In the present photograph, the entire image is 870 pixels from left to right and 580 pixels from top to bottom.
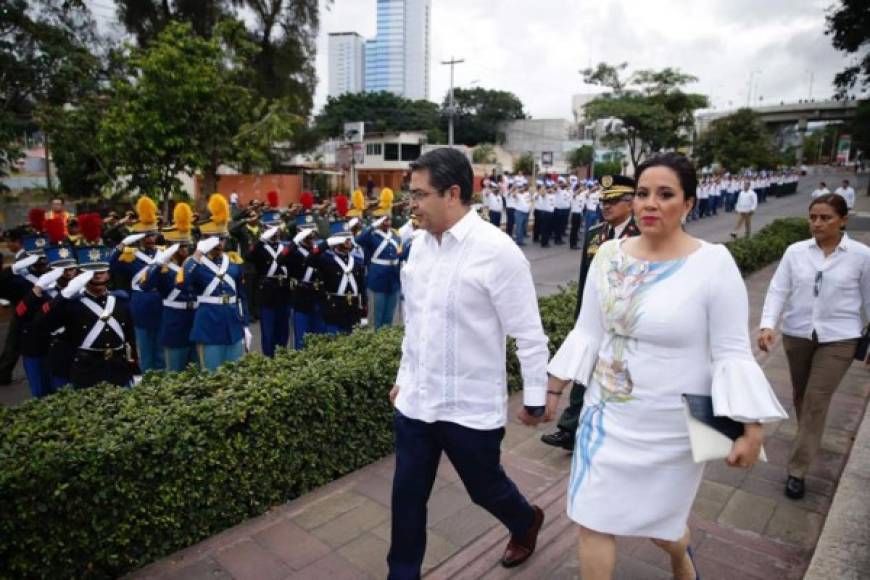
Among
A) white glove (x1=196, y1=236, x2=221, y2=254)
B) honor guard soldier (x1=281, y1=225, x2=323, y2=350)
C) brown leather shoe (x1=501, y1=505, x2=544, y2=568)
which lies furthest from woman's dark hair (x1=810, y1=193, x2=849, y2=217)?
honor guard soldier (x1=281, y1=225, x2=323, y2=350)

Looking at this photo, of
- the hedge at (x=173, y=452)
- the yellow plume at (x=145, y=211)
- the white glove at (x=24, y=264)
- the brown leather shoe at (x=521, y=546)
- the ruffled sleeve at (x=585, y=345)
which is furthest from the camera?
the yellow plume at (x=145, y=211)

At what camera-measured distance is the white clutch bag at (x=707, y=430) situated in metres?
2.10

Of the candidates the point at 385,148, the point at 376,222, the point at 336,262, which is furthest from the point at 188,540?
the point at 385,148

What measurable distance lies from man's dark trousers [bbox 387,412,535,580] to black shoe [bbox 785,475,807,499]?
2.36 meters

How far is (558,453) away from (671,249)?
2611 mm

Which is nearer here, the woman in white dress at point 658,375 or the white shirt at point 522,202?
the woman in white dress at point 658,375

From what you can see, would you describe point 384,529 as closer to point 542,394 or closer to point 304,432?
point 304,432

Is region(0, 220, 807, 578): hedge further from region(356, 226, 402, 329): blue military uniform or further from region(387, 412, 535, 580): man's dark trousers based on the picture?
region(356, 226, 402, 329): blue military uniform

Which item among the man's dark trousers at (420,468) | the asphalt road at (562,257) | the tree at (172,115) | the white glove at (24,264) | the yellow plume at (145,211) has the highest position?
the tree at (172,115)

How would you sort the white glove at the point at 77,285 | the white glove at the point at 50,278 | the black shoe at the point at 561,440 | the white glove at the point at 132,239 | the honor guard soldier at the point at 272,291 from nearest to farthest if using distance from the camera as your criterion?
the black shoe at the point at 561,440
the white glove at the point at 77,285
the white glove at the point at 50,278
the white glove at the point at 132,239
the honor guard soldier at the point at 272,291

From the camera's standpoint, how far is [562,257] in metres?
17.1

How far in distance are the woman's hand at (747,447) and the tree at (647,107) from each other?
1044 inches

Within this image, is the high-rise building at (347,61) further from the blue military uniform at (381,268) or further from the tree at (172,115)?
the blue military uniform at (381,268)

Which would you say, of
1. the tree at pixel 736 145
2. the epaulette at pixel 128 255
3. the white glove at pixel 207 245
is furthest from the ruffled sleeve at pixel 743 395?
the tree at pixel 736 145
